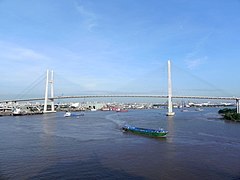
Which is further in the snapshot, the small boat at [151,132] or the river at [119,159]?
→ the small boat at [151,132]

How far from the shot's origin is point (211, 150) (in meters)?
8.73

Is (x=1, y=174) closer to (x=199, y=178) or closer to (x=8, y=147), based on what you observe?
(x=8, y=147)

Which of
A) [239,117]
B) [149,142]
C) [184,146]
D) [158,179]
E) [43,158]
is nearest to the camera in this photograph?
[158,179]

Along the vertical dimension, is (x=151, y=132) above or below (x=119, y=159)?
above

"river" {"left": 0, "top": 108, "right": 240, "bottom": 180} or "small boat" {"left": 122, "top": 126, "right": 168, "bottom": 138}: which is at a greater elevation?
"small boat" {"left": 122, "top": 126, "right": 168, "bottom": 138}

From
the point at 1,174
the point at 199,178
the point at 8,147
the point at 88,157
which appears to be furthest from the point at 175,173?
the point at 8,147

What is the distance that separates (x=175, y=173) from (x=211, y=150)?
313 centimetres

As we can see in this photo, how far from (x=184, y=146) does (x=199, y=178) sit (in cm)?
381

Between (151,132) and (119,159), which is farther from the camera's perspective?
(151,132)

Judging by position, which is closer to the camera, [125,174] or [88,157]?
[125,174]

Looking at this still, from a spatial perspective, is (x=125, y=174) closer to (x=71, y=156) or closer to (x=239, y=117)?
(x=71, y=156)

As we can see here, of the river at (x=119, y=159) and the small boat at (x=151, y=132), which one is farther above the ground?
the small boat at (x=151, y=132)

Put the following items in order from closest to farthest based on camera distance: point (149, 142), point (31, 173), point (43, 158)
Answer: point (31, 173) < point (43, 158) < point (149, 142)

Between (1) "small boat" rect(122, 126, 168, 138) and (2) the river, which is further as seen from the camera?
(1) "small boat" rect(122, 126, 168, 138)
